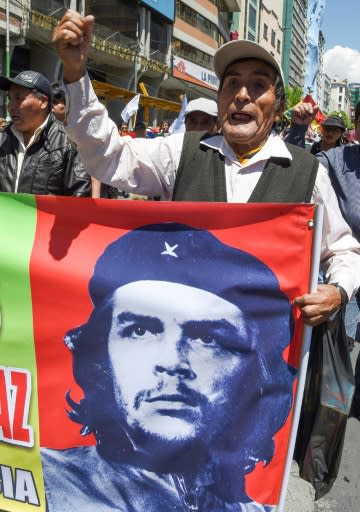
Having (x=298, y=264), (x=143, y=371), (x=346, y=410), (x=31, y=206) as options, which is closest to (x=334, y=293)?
(x=298, y=264)

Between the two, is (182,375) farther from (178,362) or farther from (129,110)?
(129,110)

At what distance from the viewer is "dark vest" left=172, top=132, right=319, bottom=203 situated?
1985 mm

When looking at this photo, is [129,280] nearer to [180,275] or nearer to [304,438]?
[180,275]

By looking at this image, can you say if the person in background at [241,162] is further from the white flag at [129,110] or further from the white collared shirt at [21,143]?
the white flag at [129,110]

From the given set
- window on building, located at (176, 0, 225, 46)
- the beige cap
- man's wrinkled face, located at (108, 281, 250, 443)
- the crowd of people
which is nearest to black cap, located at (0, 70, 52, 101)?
the crowd of people

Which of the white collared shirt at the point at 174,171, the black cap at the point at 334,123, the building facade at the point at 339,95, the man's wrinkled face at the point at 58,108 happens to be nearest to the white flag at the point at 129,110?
the black cap at the point at 334,123

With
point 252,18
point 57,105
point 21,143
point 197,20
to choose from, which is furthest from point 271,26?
point 21,143

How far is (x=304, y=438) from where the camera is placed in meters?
2.02

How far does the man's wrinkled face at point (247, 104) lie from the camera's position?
204 cm

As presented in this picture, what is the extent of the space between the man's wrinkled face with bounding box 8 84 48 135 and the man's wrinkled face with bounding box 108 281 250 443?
1.67m

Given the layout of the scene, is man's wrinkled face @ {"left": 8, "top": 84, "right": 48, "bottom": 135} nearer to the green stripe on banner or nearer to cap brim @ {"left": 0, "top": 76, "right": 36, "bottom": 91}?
cap brim @ {"left": 0, "top": 76, "right": 36, "bottom": 91}

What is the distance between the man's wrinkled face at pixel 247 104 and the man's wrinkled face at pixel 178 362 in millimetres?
589

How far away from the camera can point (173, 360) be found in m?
1.85

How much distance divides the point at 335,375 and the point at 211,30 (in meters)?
46.2
